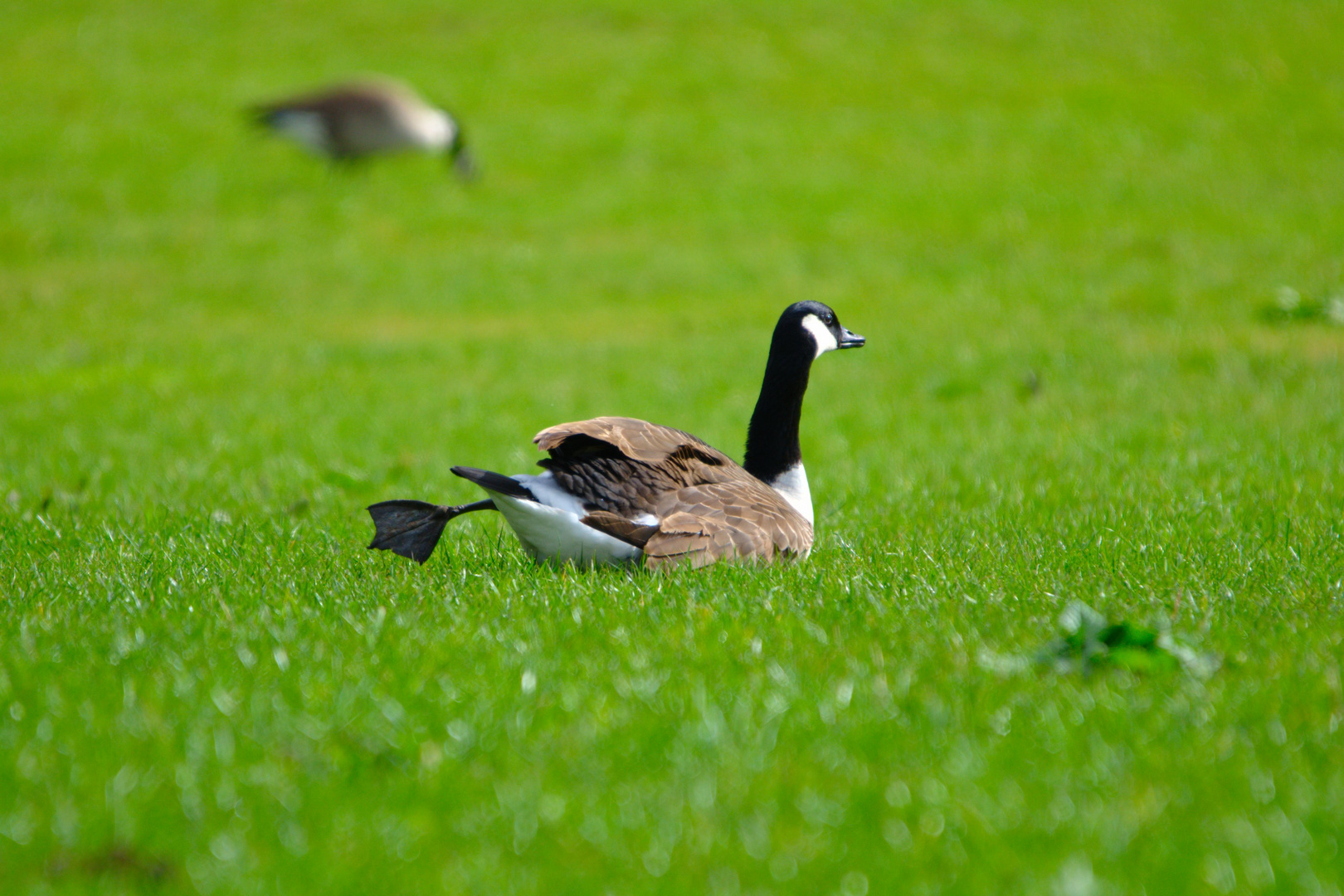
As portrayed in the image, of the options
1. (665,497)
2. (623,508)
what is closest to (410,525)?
(623,508)

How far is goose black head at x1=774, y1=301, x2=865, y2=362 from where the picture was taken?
5637mm

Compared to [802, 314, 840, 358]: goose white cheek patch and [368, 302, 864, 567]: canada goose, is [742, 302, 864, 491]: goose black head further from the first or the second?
[368, 302, 864, 567]: canada goose

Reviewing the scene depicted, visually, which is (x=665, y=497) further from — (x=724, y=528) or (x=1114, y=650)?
(x=1114, y=650)

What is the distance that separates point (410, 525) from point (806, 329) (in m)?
2.12

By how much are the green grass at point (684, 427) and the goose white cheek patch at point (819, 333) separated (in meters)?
1.00

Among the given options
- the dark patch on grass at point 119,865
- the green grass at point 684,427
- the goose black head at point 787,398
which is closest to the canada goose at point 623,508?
the green grass at point 684,427

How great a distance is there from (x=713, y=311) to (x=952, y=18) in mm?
17623

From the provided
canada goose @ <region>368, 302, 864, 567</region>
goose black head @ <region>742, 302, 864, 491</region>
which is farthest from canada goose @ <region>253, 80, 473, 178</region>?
canada goose @ <region>368, 302, 864, 567</region>

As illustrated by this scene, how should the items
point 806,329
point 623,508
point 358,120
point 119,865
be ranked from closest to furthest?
point 119,865
point 623,508
point 806,329
point 358,120

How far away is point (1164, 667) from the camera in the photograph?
3.61 metres

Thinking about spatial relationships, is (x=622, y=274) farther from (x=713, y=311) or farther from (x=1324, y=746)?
(x=1324, y=746)

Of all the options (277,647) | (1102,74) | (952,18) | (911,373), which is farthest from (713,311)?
(952,18)

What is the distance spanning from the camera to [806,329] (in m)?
5.66

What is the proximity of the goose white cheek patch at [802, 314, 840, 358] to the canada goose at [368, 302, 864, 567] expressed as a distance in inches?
32.4
